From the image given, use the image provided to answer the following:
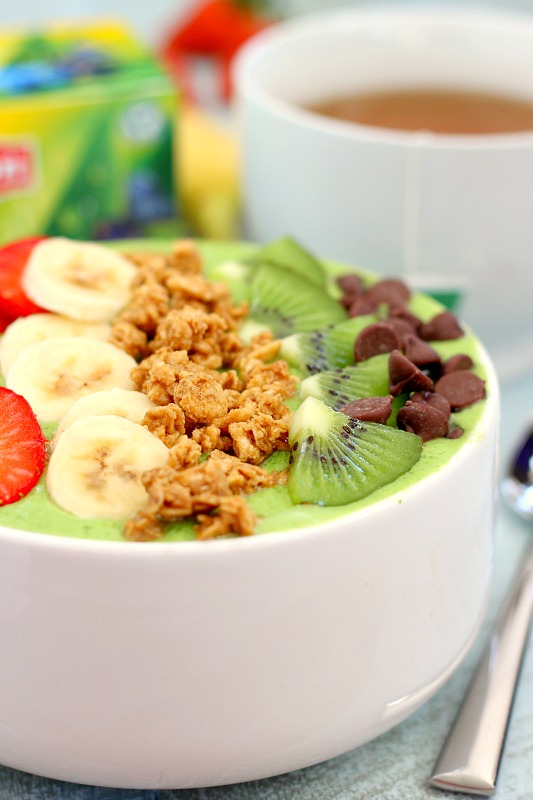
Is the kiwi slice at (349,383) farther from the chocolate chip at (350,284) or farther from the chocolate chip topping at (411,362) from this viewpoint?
the chocolate chip at (350,284)

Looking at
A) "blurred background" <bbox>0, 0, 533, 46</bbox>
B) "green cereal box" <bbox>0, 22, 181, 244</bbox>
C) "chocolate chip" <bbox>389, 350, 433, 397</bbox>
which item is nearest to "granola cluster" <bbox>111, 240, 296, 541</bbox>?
"chocolate chip" <bbox>389, 350, 433, 397</bbox>

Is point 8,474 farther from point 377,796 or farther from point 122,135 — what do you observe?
point 122,135

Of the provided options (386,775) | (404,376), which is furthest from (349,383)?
(386,775)

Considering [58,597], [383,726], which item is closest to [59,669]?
[58,597]

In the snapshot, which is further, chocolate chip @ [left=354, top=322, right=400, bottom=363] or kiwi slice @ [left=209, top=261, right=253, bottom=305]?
kiwi slice @ [left=209, top=261, right=253, bottom=305]

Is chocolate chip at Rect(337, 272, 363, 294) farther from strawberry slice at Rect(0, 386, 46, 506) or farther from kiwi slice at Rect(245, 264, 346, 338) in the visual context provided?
strawberry slice at Rect(0, 386, 46, 506)

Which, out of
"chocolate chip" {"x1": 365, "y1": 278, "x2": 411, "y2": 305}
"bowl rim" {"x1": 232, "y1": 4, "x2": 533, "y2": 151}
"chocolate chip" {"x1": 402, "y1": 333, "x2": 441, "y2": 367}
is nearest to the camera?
"chocolate chip" {"x1": 402, "y1": 333, "x2": 441, "y2": 367}

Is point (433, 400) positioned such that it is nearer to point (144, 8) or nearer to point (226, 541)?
point (226, 541)
